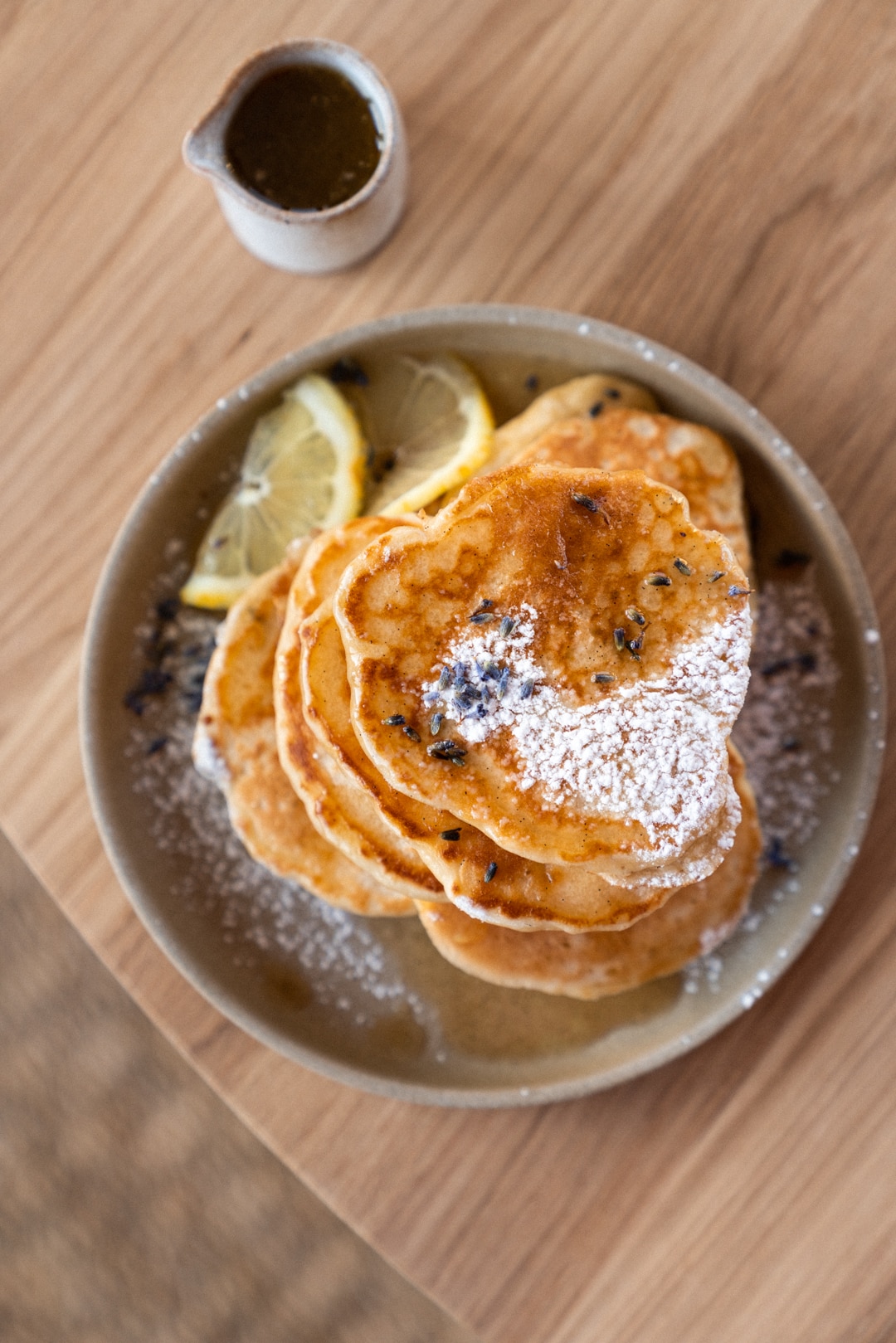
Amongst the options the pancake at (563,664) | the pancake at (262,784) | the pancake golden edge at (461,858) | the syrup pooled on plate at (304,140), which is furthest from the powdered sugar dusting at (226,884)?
the syrup pooled on plate at (304,140)

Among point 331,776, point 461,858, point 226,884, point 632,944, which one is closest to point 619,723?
point 461,858

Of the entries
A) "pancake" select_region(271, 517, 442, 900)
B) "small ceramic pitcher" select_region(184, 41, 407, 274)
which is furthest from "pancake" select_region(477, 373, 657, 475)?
"small ceramic pitcher" select_region(184, 41, 407, 274)

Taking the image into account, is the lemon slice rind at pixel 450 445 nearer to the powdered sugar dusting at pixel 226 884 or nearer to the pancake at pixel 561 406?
the pancake at pixel 561 406

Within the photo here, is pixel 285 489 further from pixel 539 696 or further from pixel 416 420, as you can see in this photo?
pixel 539 696

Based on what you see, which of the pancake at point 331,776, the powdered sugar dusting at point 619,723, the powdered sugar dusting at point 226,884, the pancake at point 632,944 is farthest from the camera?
the powdered sugar dusting at point 226,884

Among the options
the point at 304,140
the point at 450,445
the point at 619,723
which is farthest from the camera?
the point at 450,445

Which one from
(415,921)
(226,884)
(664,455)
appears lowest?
(226,884)
